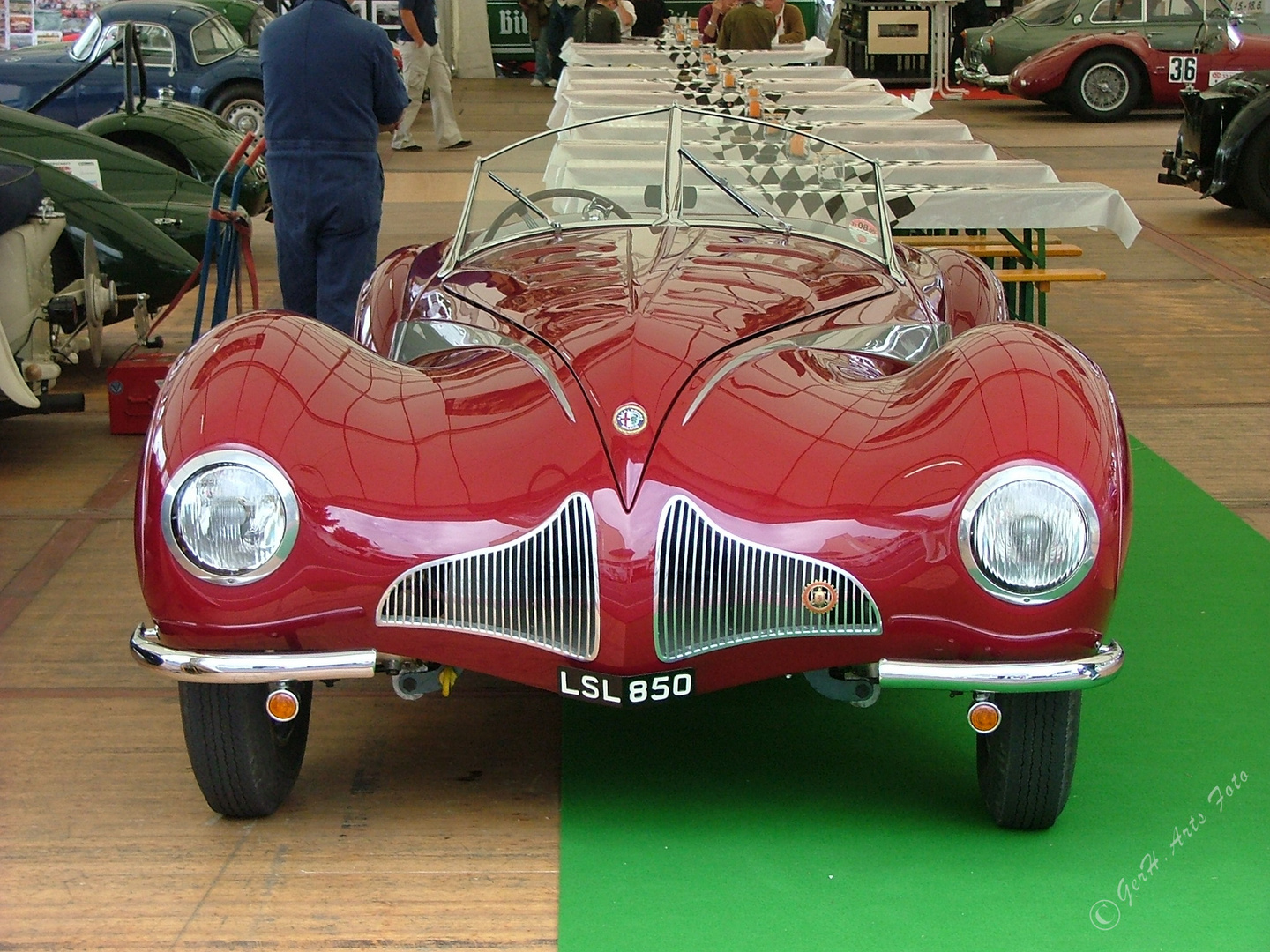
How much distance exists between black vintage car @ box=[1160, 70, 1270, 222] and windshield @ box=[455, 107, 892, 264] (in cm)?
802

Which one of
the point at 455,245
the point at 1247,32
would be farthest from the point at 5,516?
the point at 1247,32

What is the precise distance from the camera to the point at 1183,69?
61.7 ft

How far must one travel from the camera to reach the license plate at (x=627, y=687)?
10.4 feet

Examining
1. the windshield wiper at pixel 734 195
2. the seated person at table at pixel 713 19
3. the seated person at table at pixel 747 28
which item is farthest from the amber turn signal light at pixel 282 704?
the seated person at table at pixel 713 19

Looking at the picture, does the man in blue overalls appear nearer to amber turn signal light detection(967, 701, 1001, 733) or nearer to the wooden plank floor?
the wooden plank floor

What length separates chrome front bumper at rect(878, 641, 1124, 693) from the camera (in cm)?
313

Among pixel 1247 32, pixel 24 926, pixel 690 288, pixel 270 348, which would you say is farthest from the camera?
pixel 1247 32

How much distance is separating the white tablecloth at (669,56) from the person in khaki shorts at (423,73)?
2.69m

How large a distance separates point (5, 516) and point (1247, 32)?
48.7 feet

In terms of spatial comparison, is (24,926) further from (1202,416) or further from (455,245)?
(1202,416)

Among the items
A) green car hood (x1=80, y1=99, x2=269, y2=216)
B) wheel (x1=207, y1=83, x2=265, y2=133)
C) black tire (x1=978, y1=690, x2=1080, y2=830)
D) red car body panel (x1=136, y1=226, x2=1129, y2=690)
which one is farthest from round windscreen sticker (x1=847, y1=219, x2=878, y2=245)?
wheel (x1=207, y1=83, x2=265, y2=133)

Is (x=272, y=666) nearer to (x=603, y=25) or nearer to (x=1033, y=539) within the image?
(x=1033, y=539)

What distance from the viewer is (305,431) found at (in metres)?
3.32

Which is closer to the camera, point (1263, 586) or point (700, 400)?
point (700, 400)
